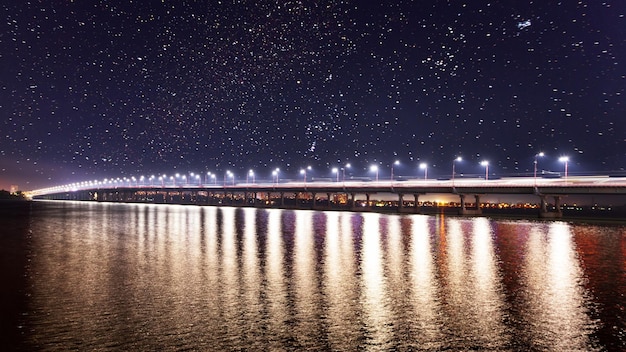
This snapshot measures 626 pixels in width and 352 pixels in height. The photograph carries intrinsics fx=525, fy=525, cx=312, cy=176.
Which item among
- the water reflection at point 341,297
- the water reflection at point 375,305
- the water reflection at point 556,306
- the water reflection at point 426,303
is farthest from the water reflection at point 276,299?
the water reflection at point 556,306

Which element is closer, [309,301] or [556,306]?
[556,306]

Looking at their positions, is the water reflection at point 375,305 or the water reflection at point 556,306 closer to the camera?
the water reflection at point 375,305

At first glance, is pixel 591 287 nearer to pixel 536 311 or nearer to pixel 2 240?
pixel 536 311

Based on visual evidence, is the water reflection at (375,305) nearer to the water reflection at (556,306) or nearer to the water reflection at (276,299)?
the water reflection at (276,299)

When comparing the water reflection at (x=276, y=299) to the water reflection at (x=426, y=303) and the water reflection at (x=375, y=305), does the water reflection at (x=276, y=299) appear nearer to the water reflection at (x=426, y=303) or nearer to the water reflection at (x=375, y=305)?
the water reflection at (x=375, y=305)

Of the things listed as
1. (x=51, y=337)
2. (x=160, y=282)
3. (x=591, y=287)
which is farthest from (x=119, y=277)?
(x=591, y=287)

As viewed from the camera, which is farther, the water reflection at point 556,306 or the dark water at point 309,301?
the water reflection at point 556,306

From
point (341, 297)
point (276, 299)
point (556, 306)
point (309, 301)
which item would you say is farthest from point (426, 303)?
point (276, 299)

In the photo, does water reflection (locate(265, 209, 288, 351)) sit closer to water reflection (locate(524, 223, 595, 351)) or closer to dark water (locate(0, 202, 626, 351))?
dark water (locate(0, 202, 626, 351))

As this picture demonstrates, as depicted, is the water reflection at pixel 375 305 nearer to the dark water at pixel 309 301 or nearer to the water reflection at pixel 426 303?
the dark water at pixel 309 301

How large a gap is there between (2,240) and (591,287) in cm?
3176

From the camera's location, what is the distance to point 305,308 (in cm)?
1247

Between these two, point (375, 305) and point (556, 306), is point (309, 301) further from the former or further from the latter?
point (556, 306)

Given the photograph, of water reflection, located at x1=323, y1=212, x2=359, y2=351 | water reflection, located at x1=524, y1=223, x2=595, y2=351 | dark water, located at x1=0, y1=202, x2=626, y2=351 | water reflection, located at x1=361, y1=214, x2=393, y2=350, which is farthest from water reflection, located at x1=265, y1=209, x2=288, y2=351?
water reflection, located at x1=524, y1=223, x2=595, y2=351
